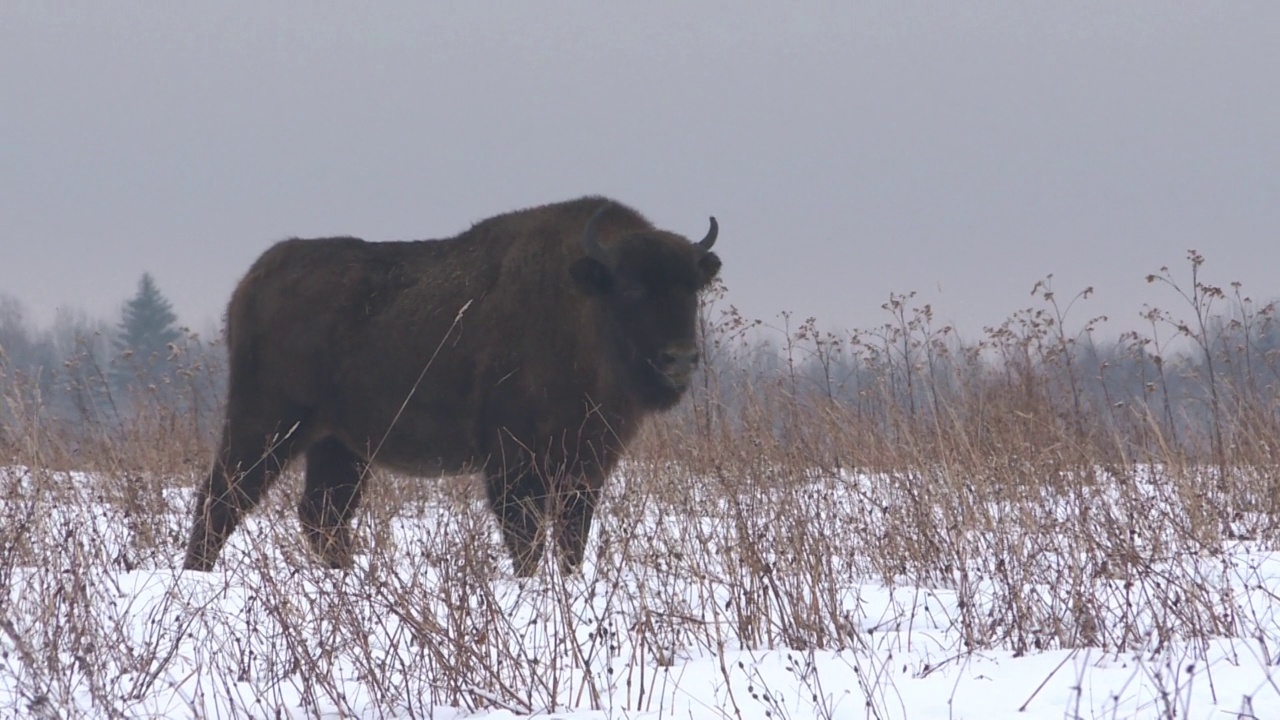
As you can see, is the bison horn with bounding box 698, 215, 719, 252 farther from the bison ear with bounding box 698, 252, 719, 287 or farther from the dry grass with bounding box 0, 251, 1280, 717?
the dry grass with bounding box 0, 251, 1280, 717

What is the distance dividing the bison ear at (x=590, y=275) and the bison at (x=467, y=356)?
1 centimetres

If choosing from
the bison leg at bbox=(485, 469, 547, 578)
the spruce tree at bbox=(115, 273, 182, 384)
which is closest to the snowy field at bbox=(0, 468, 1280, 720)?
the bison leg at bbox=(485, 469, 547, 578)

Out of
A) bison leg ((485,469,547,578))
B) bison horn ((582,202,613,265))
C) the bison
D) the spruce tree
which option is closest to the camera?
bison leg ((485,469,547,578))

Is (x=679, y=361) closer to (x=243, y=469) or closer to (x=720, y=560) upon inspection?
(x=720, y=560)

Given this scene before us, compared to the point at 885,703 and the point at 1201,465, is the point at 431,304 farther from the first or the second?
the point at 1201,465

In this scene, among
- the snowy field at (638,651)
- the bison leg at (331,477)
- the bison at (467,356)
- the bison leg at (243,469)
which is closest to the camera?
the snowy field at (638,651)

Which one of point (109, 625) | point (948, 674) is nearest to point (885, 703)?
point (948, 674)

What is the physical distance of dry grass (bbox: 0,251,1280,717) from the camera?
4.01 meters

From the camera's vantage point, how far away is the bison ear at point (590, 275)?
25.5 feet

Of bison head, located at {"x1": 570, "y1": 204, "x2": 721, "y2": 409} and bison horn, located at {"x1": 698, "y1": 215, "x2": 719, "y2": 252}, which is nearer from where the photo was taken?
bison head, located at {"x1": 570, "y1": 204, "x2": 721, "y2": 409}

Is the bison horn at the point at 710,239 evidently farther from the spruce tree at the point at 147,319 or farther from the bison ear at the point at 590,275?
the spruce tree at the point at 147,319

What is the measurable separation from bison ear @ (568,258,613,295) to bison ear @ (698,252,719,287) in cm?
89

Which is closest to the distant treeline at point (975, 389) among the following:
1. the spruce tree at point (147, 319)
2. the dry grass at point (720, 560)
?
the dry grass at point (720, 560)

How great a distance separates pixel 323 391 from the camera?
8.20 metres
